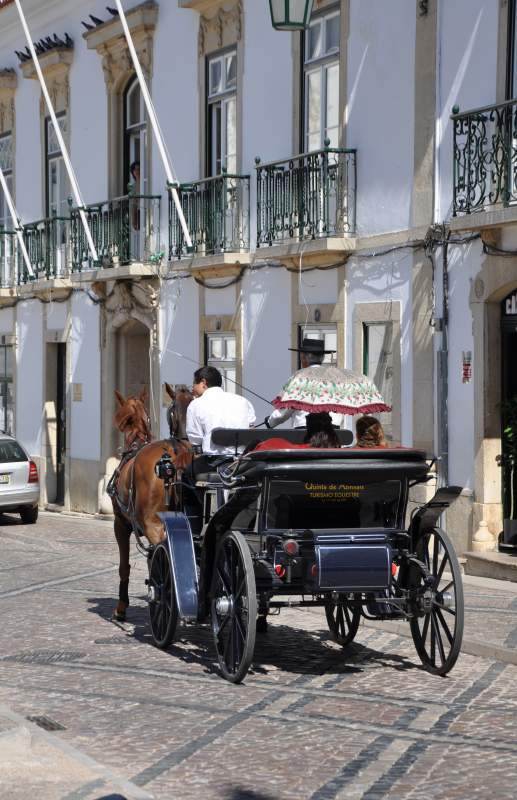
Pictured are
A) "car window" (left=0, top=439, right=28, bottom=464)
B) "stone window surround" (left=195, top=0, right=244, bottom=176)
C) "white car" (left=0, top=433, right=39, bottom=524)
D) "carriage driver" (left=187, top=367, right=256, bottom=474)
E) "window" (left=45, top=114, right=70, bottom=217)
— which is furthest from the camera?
"window" (left=45, top=114, right=70, bottom=217)

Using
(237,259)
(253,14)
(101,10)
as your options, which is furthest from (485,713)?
(101,10)

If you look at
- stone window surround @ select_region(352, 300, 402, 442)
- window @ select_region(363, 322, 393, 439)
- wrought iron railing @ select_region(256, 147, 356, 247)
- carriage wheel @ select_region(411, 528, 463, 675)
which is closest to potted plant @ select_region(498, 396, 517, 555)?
stone window surround @ select_region(352, 300, 402, 442)

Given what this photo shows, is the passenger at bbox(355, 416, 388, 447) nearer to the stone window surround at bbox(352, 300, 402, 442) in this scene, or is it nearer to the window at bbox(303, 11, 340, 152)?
the stone window surround at bbox(352, 300, 402, 442)

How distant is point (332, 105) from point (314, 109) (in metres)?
0.44

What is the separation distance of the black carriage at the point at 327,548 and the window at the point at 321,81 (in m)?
9.03

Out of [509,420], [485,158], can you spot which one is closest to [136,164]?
[485,158]

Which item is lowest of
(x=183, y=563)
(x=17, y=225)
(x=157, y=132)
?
(x=183, y=563)

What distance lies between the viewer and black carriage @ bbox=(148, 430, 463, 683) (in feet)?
29.3

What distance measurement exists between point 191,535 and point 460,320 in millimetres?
6356

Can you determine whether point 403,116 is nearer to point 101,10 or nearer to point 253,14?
point 253,14

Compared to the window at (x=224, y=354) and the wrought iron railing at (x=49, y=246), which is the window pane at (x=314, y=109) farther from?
the wrought iron railing at (x=49, y=246)

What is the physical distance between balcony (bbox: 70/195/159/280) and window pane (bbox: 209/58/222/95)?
1862mm

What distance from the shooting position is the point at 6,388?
91.2 ft

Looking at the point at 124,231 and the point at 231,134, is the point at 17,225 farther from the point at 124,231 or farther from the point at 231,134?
the point at 231,134
